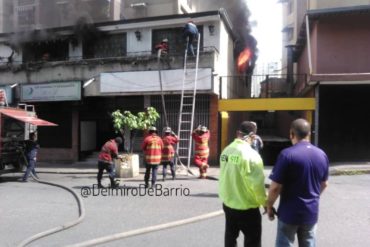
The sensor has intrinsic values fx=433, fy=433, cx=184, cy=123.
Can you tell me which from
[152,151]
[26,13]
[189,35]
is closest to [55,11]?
[26,13]

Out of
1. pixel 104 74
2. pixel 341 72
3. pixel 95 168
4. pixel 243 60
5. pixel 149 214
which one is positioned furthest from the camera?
pixel 243 60

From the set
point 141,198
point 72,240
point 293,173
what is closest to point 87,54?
point 141,198

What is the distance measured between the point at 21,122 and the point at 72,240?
889 cm

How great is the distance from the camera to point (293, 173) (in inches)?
145

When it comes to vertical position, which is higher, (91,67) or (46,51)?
A: (46,51)

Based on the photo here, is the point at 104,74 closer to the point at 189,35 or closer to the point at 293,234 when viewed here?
the point at 189,35

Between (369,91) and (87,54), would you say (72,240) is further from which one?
(87,54)

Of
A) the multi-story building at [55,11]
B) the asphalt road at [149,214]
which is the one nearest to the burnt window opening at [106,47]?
the multi-story building at [55,11]

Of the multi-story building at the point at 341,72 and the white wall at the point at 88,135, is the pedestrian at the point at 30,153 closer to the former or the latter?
the white wall at the point at 88,135

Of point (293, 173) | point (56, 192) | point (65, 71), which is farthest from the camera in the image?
point (65, 71)

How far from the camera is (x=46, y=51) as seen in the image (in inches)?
837

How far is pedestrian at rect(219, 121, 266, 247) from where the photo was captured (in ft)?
13.1

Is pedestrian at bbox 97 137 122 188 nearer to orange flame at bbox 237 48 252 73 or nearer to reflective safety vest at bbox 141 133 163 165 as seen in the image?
reflective safety vest at bbox 141 133 163 165

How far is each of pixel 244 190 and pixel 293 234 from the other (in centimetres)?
58
